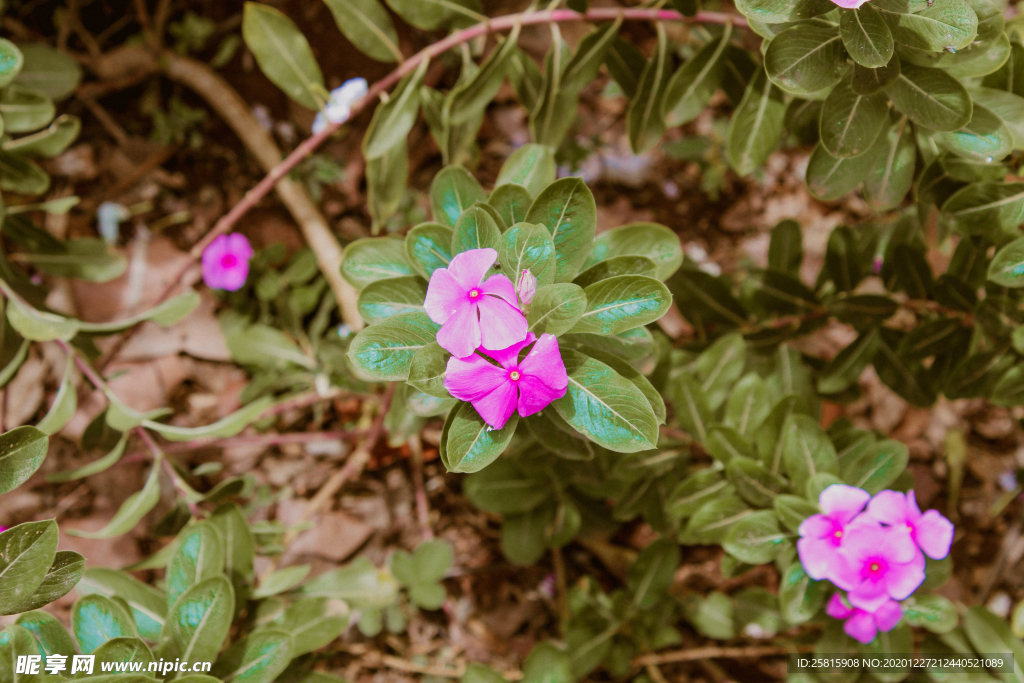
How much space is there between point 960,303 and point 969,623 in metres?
0.89

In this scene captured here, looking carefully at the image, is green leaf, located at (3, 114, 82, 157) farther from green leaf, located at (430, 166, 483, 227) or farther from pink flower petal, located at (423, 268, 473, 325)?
pink flower petal, located at (423, 268, 473, 325)

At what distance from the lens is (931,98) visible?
123 cm

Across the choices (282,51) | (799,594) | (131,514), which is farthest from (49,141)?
(799,594)

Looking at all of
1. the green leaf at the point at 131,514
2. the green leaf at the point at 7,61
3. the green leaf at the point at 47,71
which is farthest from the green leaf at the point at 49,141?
the green leaf at the point at 131,514

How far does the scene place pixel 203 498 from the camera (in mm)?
1572

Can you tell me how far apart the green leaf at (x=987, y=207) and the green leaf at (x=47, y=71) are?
2446 millimetres

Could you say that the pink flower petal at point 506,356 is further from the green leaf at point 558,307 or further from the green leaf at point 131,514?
the green leaf at point 131,514

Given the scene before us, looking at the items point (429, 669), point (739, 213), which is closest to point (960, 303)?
point (739, 213)

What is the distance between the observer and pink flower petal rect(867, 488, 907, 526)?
127 centimetres

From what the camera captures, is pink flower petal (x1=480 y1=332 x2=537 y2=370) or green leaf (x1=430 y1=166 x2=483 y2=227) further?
green leaf (x1=430 y1=166 x2=483 y2=227)

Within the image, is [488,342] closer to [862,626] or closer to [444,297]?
[444,297]

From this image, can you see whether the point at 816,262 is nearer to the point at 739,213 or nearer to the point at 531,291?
the point at 739,213

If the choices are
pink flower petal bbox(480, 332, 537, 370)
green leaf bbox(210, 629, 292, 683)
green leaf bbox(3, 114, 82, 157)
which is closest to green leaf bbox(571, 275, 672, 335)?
pink flower petal bbox(480, 332, 537, 370)

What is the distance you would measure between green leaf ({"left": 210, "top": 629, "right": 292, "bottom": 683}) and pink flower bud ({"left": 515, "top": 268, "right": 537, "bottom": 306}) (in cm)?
89
